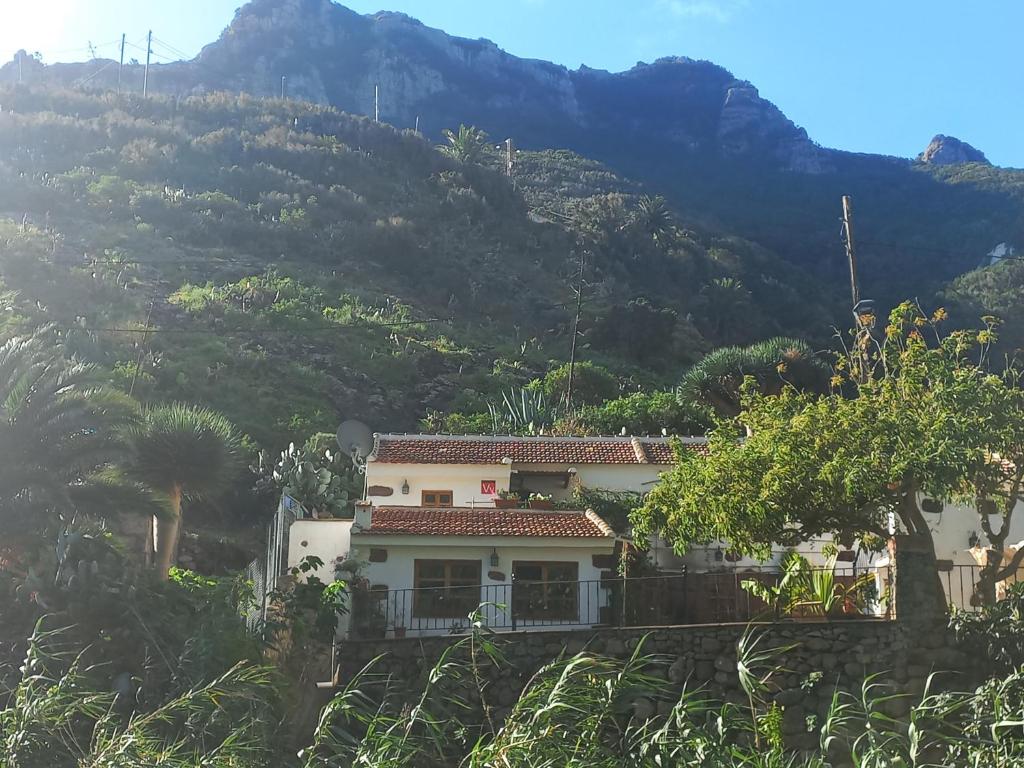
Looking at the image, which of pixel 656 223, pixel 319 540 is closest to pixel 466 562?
pixel 319 540

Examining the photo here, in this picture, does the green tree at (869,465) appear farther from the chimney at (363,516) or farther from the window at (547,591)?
the chimney at (363,516)

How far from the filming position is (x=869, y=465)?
48.7ft

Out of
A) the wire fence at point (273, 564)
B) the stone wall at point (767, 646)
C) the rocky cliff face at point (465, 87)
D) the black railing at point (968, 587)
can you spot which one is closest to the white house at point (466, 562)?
the wire fence at point (273, 564)

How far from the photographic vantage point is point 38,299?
→ 4344 cm

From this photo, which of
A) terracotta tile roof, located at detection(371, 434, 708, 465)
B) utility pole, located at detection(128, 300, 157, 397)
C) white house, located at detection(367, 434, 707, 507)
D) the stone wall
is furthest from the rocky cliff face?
the stone wall

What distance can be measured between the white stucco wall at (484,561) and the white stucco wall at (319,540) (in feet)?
4.89

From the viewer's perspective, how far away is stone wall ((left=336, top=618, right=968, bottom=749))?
14.6 metres

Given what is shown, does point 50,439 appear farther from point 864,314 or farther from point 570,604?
point 864,314

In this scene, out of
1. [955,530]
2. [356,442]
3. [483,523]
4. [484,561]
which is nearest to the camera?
[484,561]

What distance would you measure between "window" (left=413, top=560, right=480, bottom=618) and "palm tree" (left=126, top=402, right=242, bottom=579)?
5.73m

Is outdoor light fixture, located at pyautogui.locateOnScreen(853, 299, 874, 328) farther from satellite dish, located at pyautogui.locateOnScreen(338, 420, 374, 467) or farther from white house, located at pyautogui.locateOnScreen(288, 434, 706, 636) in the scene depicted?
satellite dish, located at pyautogui.locateOnScreen(338, 420, 374, 467)

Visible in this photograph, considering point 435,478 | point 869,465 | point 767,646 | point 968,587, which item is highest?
point 435,478

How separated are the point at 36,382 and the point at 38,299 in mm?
26878

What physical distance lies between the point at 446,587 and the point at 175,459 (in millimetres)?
7238
